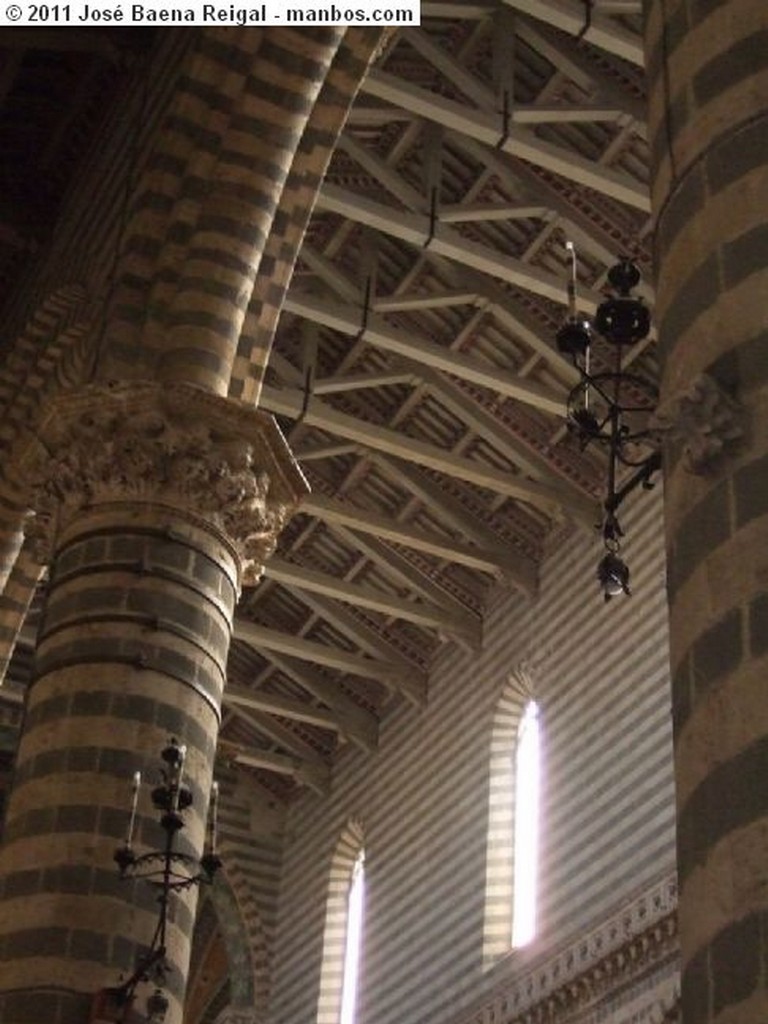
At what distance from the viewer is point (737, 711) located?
14.0 ft

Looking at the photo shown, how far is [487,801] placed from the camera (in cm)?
1966

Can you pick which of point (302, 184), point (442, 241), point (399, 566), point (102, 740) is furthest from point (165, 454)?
point (399, 566)

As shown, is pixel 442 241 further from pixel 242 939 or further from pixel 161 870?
pixel 242 939

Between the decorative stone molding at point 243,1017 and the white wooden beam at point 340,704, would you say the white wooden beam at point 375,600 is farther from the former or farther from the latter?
the decorative stone molding at point 243,1017

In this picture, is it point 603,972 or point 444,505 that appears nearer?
point 603,972

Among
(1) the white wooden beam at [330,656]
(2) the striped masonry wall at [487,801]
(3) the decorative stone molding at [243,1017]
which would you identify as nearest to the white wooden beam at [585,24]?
(2) the striped masonry wall at [487,801]

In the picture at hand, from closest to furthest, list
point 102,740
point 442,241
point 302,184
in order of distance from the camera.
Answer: point 102,740 → point 302,184 → point 442,241

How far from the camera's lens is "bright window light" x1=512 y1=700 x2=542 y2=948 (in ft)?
61.4

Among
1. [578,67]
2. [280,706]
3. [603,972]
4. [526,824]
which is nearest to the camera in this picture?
[578,67]

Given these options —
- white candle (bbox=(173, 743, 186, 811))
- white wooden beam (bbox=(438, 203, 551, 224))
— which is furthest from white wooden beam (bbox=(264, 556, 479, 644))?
white candle (bbox=(173, 743, 186, 811))

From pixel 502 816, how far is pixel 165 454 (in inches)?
433

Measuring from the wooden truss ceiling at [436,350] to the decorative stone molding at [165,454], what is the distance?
6.68 m

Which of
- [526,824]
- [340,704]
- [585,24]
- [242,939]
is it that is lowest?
[526,824]

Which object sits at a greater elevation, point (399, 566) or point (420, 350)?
point (399, 566)
